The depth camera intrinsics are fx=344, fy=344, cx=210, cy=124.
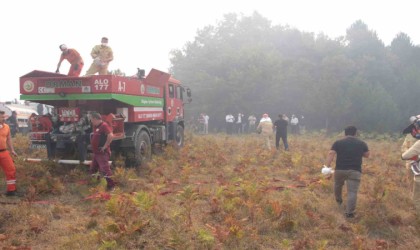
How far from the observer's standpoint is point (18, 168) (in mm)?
7523

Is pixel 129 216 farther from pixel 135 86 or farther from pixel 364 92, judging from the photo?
pixel 364 92

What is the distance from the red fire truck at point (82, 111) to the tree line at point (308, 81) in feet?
67.0

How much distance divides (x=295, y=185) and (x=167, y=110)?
5.36 m

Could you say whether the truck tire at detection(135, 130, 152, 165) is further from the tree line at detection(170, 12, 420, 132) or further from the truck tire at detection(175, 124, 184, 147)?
the tree line at detection(170, 12, 420, 132)

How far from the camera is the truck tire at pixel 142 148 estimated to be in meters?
8.80

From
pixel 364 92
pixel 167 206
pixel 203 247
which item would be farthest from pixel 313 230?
pixel 364 92

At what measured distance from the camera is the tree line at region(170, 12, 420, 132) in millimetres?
28219

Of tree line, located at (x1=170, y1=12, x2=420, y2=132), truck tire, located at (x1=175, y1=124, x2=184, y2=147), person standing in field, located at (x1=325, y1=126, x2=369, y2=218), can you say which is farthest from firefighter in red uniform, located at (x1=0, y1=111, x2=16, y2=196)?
tree line, located at (x1=170, y1=12, x2=420, y2=132)

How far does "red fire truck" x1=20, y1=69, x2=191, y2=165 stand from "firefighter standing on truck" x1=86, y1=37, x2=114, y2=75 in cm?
100

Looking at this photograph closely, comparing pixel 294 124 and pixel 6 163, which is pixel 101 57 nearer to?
pixel 6 163

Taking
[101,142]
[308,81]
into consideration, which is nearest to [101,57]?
[101,142]

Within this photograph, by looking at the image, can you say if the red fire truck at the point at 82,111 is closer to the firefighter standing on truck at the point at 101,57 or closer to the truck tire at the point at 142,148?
the truck tire at the point at 142,148

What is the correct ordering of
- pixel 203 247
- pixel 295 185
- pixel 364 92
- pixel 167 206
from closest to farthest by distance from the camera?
pixel 203 247, pixel 167 206, pixel 295 185, pixel 364 92

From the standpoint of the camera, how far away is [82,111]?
8.38m
